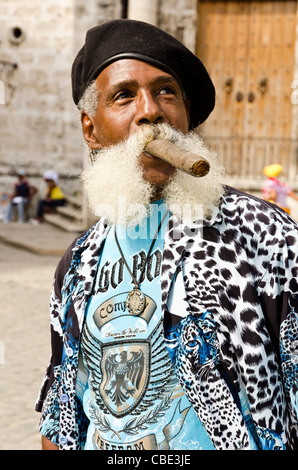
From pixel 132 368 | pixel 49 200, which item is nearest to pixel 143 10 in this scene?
pixel 49 200

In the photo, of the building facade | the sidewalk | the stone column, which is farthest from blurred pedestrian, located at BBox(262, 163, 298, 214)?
the stone column

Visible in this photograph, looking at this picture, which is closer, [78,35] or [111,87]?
[111,87]

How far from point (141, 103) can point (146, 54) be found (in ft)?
0.46

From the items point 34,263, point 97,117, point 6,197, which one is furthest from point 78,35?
point 97,117

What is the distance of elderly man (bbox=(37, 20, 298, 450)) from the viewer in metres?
1.58

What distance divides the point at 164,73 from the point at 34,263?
9774mm

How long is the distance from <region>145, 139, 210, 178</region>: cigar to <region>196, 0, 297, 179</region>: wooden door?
12.0 metres

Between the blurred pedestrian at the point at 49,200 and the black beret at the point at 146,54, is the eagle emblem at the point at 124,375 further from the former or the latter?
the blurred pedestrian at the point at 49,200

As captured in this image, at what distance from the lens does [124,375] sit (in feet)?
5.65

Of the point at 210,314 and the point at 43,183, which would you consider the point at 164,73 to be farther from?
the point at 43,183

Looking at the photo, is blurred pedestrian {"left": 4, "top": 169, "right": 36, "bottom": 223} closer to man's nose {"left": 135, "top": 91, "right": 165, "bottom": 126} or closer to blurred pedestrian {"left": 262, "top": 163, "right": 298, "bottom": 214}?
blurred pedestrian {"left": 262, "top": 163, "right": 298, "bottom": 214}

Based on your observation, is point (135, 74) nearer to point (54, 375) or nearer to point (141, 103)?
point (141, 103)

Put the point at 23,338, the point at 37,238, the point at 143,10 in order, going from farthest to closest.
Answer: the point at 37,238
the point at 143,10
the point at 23,338

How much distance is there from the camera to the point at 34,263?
11.3 m
